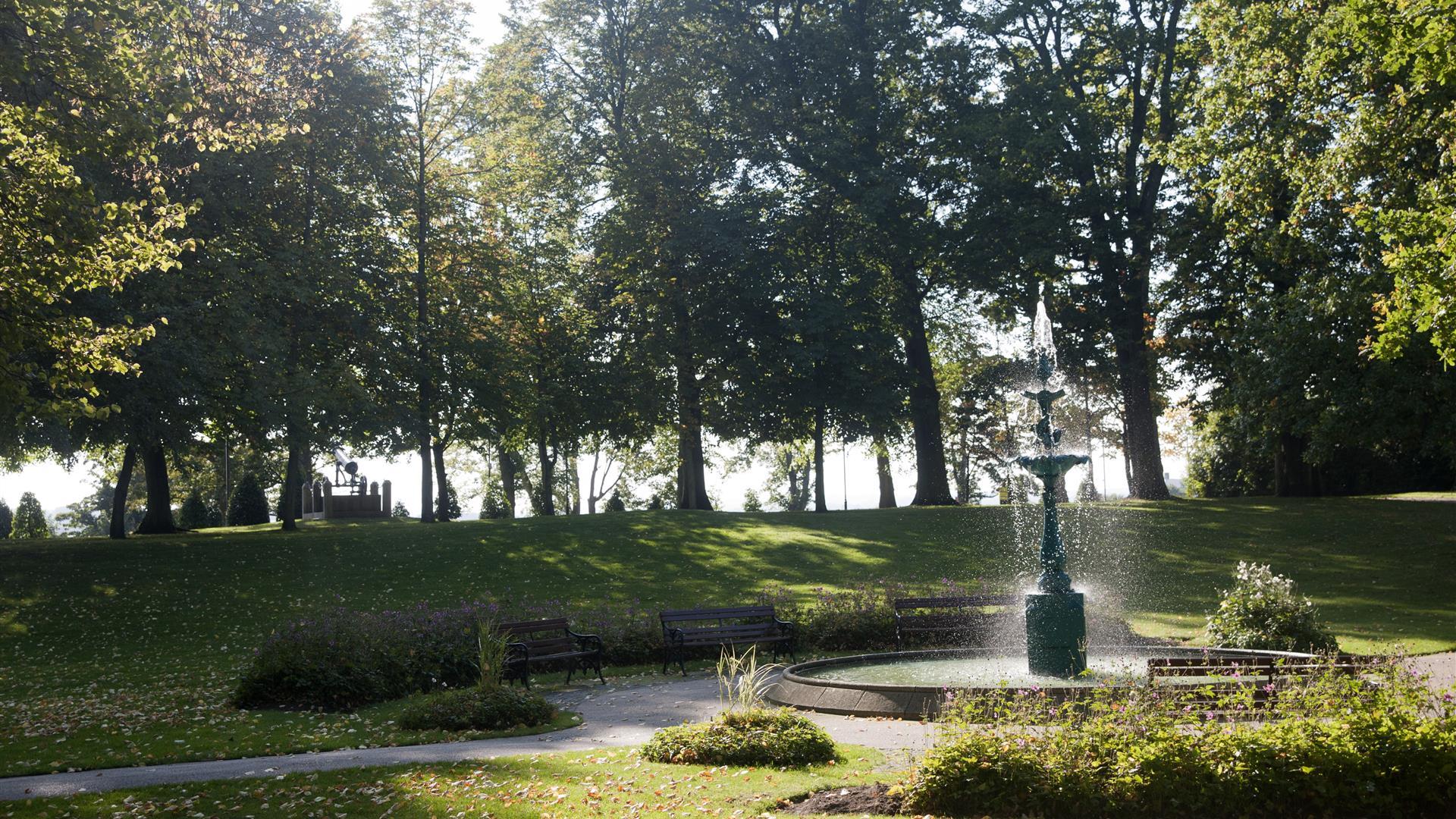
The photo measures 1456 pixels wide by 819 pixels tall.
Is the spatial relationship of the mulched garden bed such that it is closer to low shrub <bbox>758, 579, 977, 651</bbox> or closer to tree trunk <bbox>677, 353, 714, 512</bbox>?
low shrub <bbox>758, 579, 977, 651</bbox>

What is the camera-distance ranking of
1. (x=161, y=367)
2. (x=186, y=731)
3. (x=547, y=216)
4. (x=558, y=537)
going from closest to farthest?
(x=186, y=731)
(x=161, y=367)
(x=558, y=537)
(x=547, y=216)

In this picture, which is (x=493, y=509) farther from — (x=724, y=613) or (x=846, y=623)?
(x=846, y=623)

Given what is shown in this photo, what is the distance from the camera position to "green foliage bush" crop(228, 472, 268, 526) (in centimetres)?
3981

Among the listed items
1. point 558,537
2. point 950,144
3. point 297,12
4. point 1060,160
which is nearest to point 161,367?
point 558,537

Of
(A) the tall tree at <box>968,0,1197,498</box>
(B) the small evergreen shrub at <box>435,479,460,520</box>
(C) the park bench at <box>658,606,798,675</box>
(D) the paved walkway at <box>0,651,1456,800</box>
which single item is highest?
(A) the tall tree at <box>968,0,1197,498</box>

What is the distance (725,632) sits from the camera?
1820cm

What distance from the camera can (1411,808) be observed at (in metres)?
7.85

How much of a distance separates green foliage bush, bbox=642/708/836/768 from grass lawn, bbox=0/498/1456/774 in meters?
3.57

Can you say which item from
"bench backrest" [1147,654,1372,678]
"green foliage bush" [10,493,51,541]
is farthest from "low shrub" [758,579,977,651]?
"green foliage bush" [10,493,51,541]

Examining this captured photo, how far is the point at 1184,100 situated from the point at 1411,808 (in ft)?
96.2

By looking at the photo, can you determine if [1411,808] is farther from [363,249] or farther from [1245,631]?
[363,249]

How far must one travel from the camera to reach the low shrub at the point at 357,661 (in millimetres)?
14711

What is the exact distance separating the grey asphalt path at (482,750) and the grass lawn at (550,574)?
98 centimetres

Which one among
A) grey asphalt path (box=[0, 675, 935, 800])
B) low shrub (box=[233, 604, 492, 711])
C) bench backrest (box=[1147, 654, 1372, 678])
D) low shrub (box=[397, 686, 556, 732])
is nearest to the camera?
grey asphalt path (box=[0, 675, 935, 800])
